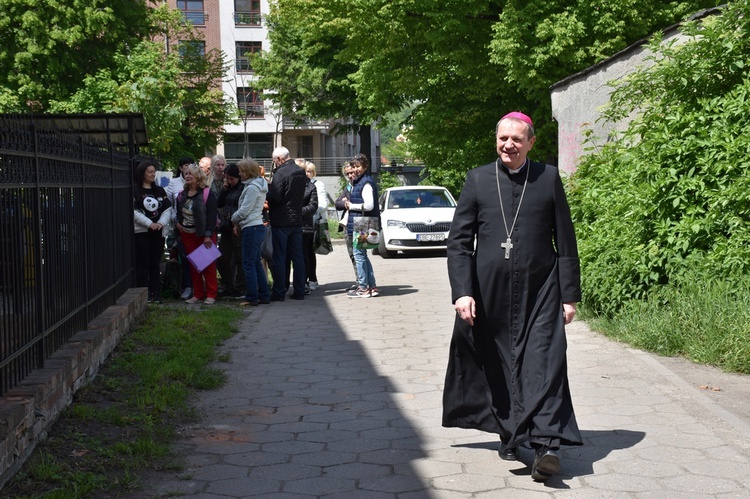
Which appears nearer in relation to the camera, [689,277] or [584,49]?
[689,277]

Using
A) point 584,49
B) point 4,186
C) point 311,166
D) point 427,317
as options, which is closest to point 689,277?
point 427,317

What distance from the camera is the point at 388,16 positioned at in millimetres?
28531

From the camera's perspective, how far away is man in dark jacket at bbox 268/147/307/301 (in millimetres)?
13523

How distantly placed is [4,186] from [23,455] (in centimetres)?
144

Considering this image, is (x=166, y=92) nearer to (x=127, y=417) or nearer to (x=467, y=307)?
(x=127, y=417)

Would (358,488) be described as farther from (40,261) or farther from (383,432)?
(40,261)

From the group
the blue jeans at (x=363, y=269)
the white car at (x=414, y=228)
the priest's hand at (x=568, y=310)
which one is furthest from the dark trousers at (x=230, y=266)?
the priest's hand at (x=568, y=310)

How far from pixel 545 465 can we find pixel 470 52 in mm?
23180

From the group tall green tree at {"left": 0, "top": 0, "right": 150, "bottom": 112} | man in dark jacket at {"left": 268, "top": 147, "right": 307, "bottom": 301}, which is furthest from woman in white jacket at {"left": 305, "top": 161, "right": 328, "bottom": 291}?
tall green tree at {"left": 0, "top": 0, "right": 150, "bottom": 112}

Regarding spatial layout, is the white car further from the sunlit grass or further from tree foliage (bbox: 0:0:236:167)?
tree foliage (bbox: 0:0:236:167)

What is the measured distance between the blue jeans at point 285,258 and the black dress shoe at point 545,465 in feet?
28.3

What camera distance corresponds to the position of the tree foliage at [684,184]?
906cm

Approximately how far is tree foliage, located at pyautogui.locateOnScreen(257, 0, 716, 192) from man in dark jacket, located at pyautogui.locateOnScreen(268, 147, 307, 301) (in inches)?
483

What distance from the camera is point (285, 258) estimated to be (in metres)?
13.9
